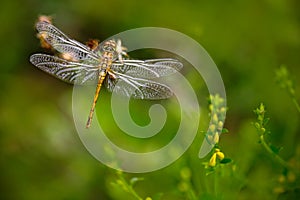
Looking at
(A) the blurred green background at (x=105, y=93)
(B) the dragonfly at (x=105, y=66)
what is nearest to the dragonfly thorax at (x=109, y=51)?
(B) the dragonfly at (x=105, y=66)

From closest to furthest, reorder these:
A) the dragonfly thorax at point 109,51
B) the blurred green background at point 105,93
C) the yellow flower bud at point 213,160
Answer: the yellow flower bud at point 213,160
the dragonfly thorax at point 109,51
the blurred green background at point 105,93

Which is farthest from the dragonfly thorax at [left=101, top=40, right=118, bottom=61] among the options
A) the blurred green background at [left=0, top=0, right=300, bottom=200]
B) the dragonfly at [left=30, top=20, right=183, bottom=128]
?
the blurred green background at [left=0, top=0, right=300, bottom=200]

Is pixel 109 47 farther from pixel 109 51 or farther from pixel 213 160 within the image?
pixel 213 160

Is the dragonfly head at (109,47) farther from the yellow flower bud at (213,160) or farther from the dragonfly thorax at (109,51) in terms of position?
the yellow flower bud at (213,160)

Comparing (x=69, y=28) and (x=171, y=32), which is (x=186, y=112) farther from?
(x=69, y=28)

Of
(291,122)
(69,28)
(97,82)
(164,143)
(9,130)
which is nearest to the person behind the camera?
(97,82)

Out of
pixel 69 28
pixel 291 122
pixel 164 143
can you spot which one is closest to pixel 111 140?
pixel 164 143

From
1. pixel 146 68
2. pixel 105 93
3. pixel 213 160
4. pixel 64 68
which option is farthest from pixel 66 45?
pixel 105 93
